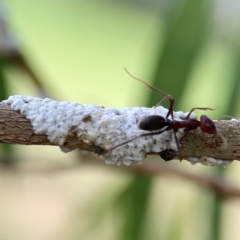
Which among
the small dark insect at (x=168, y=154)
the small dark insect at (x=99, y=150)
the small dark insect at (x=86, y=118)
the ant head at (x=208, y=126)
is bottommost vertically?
the small dark insect at (x=99, y=150)

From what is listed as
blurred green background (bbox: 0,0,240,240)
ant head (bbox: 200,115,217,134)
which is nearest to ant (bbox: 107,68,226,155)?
ant head (bbox: 200,115,217,134)

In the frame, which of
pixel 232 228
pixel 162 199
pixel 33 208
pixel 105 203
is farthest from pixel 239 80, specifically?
pixel 33 208

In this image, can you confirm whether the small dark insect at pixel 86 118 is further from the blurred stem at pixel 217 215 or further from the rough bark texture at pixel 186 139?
the blurred stem at pixel 217 215

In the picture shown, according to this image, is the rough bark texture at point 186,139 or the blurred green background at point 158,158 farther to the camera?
the blurred green background at point 158,158

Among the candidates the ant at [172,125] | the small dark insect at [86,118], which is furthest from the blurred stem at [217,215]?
the small dark insect at [86,118]

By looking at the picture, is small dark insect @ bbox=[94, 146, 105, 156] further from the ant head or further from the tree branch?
the ant head

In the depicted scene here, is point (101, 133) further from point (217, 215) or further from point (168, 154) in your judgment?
point (217, 215)

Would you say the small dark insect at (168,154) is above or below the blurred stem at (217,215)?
above

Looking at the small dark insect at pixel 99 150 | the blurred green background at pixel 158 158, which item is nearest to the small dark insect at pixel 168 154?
the small dark insect at pixel 99 150
